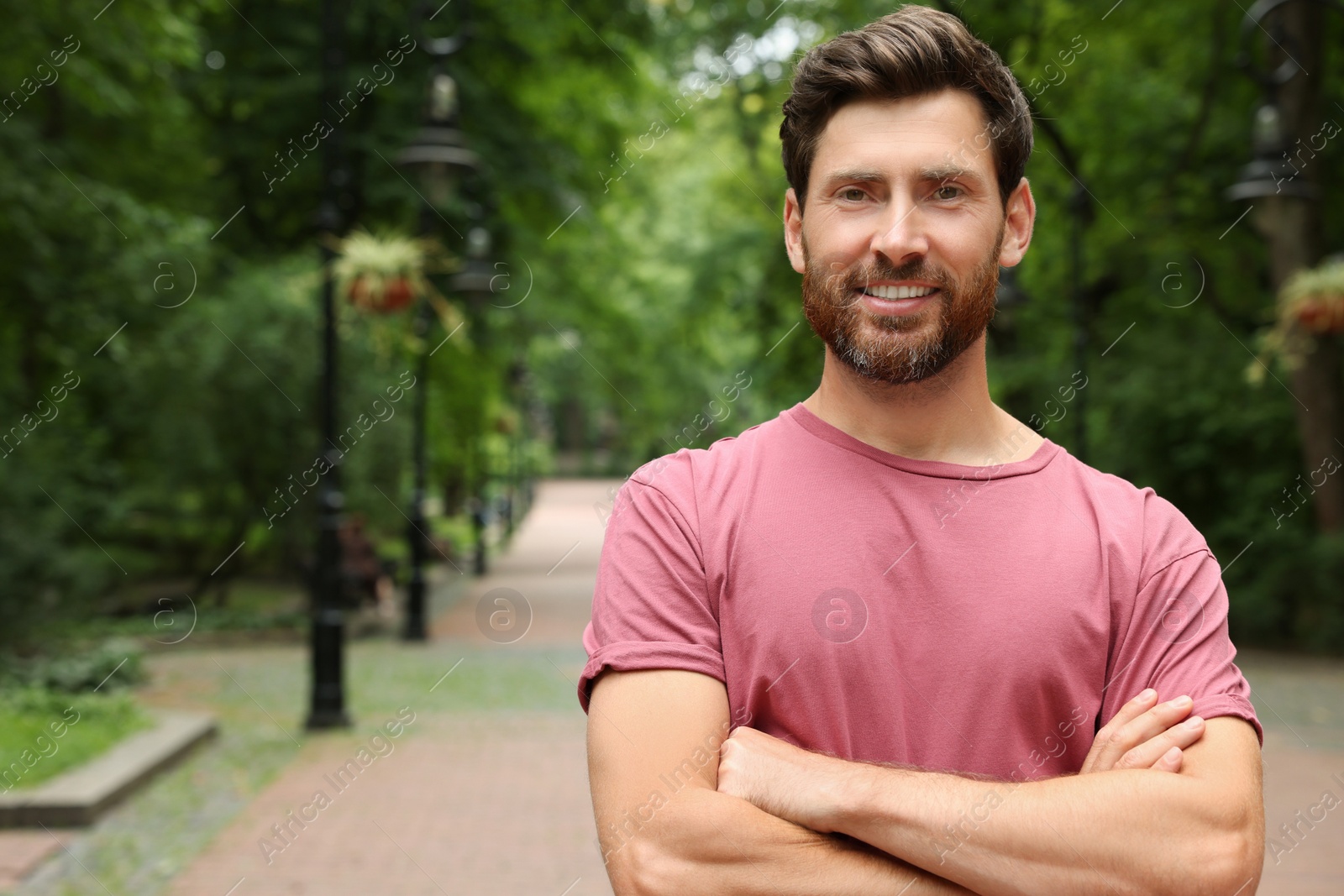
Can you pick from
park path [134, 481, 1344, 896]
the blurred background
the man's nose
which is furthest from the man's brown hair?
the blurred background

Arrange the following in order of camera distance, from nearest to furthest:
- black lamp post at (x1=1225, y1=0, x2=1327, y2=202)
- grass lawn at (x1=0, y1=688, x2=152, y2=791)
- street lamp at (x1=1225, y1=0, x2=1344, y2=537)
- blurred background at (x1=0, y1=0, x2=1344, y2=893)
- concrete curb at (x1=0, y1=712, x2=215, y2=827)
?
concrete curb at (x1=0, y1=712, x2=215, y2=827)
grass lawn at (x1=0, y1=688, x2=152, y2=791)
black lamp post at (x1=1225, y1=0, x2=1327, y2=202)
blurred background at (x1=0, y1=0, x2=1344, y2=893)
street lamp at (x1=1225, y1=0, x2=1344, y2=537)

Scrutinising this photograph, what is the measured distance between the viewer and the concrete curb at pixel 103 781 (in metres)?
7.28

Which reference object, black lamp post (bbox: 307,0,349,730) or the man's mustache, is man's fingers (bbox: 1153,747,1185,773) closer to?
the man's mustache

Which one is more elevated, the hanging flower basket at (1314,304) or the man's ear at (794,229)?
the man's ear at (794,229)

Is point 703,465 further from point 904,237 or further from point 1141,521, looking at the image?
point 1141,521

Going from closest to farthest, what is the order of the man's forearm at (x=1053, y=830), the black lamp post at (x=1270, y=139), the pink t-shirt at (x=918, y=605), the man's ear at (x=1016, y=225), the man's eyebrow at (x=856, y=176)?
the man's forearm at (x=1053, y=830)
the pink t-shirt at (x=918, y=605)
the man's eyebrow at (x=856, y=176)
the man's ear at (x=1016, y=225)
the black lamp post at (x=1270, y=139)

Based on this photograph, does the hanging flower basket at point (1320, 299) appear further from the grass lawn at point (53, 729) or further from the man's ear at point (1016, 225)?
the grass lawn at point (53, 729)

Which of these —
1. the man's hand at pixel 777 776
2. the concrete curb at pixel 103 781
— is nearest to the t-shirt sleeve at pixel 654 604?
the man's hand at pixel 777 776

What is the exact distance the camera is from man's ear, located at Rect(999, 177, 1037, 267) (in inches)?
91.7

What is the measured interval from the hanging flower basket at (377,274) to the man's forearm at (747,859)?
33.3 feet

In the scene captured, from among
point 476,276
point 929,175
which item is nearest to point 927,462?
point 929,175

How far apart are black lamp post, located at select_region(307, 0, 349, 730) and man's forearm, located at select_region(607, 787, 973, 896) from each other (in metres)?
9.19

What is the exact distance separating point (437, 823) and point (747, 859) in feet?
19.8

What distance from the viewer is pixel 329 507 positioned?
1112 cm
